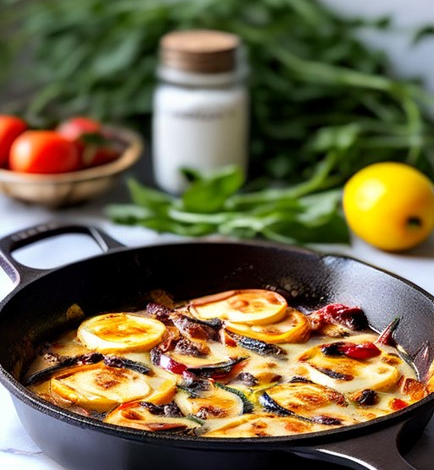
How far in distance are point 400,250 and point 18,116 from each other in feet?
2.95

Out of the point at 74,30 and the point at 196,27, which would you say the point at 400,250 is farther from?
the point at 74,30

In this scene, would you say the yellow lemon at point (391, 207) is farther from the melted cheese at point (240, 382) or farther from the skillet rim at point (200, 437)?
the skillet rim at point (200, 437)

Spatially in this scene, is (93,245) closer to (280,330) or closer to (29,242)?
(29,242)

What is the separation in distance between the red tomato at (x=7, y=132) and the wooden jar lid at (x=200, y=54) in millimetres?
321

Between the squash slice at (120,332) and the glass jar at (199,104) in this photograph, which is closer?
the squash slice at (120,332)

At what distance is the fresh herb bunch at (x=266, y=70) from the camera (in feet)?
7.12

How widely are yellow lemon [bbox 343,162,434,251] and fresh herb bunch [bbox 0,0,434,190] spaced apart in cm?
34

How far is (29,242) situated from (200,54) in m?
0.66

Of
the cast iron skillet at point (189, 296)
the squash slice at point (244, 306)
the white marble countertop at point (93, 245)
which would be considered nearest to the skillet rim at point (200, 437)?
the cast iron skillet at point (189, 296)

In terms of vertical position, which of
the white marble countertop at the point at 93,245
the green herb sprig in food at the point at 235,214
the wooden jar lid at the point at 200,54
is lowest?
the white marble countertop at the point at 93,245

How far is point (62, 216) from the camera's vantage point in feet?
6.38

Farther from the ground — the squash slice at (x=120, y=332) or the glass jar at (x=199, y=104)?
the glass jar at (x=199, y=104)

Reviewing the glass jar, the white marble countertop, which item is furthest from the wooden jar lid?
the white marble countertop

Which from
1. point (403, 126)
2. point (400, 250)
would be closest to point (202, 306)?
point (400, 250)
